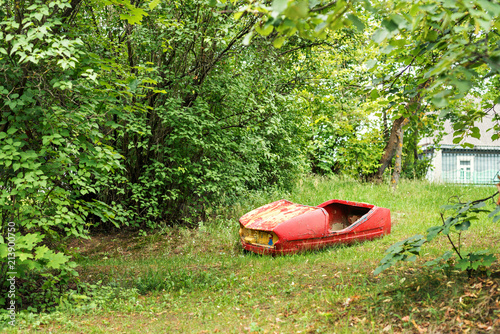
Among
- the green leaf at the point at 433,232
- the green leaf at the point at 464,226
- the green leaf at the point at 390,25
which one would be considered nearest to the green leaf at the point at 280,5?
the green leaf at the point at 390,25

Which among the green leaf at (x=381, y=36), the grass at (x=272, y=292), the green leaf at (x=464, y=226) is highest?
the green leaf at (x=381, y=36)

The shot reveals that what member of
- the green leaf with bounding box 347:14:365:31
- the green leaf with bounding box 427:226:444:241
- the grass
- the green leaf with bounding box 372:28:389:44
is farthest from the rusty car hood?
the green leaf with bounding box 347:14:365:31

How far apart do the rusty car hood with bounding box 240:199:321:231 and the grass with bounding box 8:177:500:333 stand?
0.58 metres

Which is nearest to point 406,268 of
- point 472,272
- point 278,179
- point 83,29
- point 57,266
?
point 472,272

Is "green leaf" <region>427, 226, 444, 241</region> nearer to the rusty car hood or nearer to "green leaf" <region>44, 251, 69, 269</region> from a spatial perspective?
the rusty car hood

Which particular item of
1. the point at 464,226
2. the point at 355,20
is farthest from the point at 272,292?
the point at 355,20

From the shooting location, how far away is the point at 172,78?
881cm

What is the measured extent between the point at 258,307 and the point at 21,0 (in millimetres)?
4887

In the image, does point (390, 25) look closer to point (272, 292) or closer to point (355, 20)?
point (355, 20)

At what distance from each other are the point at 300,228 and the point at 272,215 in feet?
2.23

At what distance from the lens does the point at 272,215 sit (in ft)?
24.0

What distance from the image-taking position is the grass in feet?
12.2

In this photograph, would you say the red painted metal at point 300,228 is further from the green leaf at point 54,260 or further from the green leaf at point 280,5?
the green leaf at point 280,5

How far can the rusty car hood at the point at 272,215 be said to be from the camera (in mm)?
6906
